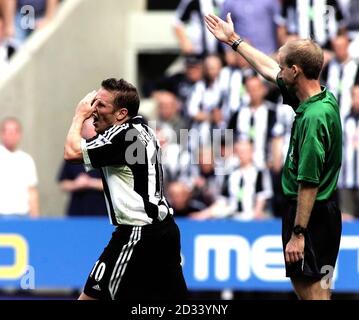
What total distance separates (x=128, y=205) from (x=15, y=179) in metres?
6.16

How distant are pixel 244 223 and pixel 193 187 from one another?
92 cm

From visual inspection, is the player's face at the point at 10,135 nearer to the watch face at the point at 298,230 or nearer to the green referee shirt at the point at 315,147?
the green referee shirt at the point at 315,147

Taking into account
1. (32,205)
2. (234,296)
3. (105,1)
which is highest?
(105,1)

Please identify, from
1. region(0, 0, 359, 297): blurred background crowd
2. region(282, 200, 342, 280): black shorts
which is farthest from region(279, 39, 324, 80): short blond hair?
region(0, 0, 359, 297): blurred background crowd

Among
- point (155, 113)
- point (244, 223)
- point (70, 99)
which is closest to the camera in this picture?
point (244, 223)

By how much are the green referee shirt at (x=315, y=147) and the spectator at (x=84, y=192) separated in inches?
238

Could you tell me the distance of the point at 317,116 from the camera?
25.4 feet

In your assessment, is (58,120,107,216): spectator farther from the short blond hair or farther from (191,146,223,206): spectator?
the short blond hair

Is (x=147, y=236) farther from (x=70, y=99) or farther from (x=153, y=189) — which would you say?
(x=70, y=99)

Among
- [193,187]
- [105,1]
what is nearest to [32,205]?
[193,187]

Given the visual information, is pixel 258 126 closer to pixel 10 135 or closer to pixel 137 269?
pixel 10 135

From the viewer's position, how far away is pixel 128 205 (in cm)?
805

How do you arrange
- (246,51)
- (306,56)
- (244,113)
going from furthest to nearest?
(244,113) < (246,51) < (306,56)

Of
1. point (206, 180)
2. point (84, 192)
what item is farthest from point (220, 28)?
point (84, 192)
